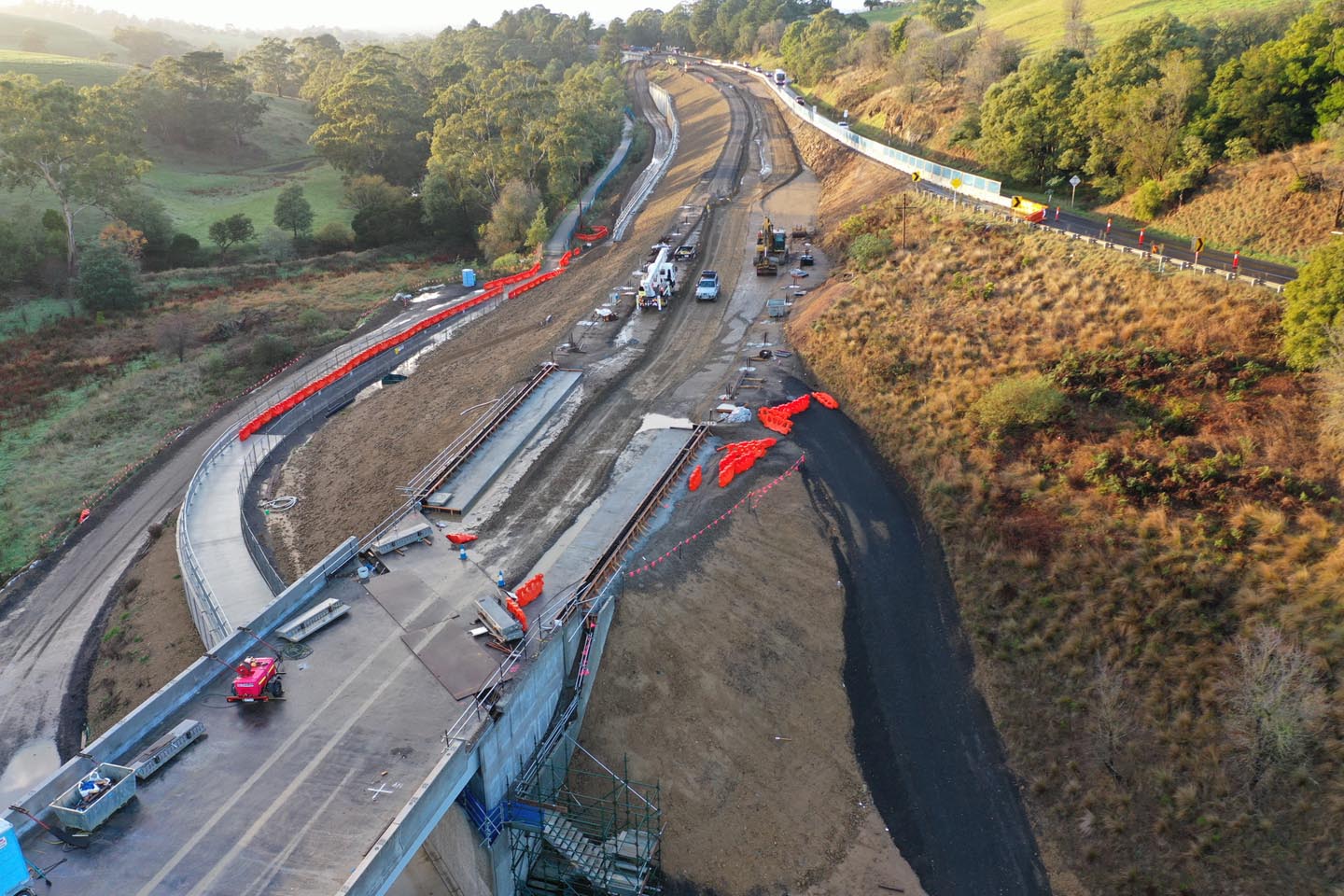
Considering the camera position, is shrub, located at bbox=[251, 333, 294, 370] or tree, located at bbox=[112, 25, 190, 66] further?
tree, located at bbox=[112, 25, 190, 66]

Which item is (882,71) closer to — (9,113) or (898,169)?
(898,169)

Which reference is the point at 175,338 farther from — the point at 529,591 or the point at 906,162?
the point at 906,162

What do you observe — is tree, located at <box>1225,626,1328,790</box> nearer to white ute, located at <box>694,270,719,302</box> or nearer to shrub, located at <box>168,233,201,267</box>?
white ute, located at <box>694,270,719,302</box>

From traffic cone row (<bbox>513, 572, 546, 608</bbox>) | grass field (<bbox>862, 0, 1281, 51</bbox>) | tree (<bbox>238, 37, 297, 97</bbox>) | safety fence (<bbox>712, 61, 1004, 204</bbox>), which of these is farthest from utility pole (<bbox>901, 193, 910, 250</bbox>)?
tree (<bbox>238, 37, 297, 97</bbox>)

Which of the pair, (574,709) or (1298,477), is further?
(1298,477)

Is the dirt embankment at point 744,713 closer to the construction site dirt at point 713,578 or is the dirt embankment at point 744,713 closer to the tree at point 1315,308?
the construction site dirt at point 713,578

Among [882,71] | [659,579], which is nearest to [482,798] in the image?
[659,579]

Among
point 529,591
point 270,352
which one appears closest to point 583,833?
point 529,591
